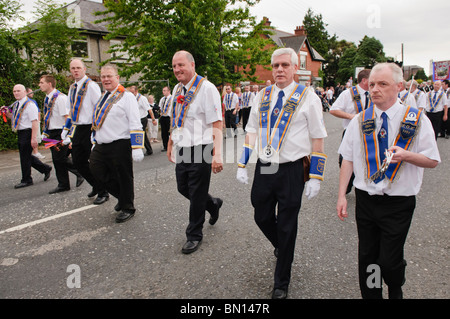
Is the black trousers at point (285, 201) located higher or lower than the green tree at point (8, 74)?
lower

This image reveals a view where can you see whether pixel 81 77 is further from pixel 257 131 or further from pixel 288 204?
pixel 288 204

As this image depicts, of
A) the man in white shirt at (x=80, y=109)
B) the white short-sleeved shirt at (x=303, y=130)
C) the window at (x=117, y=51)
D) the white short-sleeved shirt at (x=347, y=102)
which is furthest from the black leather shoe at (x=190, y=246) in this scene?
the window at (x=117, y=51)

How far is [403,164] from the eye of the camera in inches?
94.6

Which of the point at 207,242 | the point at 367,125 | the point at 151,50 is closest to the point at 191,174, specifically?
the point at 207,242

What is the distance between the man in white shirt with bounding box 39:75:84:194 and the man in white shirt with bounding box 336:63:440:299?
212 inches

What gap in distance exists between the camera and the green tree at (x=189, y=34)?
1562cm

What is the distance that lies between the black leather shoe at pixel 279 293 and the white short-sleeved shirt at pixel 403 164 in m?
1.11

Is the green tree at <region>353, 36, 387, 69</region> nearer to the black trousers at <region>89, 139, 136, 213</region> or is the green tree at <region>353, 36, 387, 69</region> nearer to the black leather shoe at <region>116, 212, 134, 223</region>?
the black trousers at <region>89, 139, 136, 213</region>

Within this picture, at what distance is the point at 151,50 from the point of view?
1602cm

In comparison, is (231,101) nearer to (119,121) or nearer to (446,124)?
(446,124)

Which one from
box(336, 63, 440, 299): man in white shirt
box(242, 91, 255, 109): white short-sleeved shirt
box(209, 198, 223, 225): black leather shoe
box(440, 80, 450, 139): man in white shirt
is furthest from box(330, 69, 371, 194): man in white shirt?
box(242, 91, 255, 109): white short-sleeved shirt

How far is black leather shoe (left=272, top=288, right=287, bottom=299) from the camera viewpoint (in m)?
2.90

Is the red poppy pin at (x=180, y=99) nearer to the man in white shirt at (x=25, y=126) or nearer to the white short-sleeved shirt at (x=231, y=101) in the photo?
the man in white shirt at (x=25, y=126)

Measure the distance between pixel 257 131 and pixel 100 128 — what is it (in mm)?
2451
